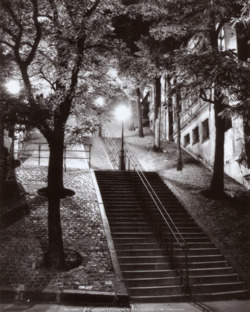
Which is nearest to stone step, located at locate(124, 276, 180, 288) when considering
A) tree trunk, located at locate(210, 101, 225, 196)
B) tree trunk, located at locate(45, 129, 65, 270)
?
tree trunk, located at locate(45, 129, 65, 270)

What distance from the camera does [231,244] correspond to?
455 inches

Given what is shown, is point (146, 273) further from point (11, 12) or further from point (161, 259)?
point (11, 12)

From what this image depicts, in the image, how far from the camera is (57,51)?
1286 cm

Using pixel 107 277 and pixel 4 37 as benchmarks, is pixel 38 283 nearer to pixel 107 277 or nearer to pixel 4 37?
pixel 107 277

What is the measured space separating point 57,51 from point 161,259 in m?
8.49

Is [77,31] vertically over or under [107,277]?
over

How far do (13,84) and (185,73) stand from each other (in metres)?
6.42

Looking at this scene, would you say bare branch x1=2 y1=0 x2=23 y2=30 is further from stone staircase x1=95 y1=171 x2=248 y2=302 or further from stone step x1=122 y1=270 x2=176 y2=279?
stone step x1=122 y1=270 x2=176 y2=279

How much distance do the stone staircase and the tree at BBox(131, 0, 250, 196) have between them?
3552mm

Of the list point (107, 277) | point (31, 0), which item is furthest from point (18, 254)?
point (31, 0)

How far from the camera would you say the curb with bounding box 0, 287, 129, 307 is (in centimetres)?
833

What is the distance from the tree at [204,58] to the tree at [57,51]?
262cm

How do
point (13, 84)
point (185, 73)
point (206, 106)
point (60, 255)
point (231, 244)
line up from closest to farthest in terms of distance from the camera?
point (60, 255) < point (185, 73) < point (231, 244) < point (13, 84) < point (206, 106)

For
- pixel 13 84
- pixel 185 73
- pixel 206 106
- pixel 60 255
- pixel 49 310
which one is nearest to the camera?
pixel 49 310
